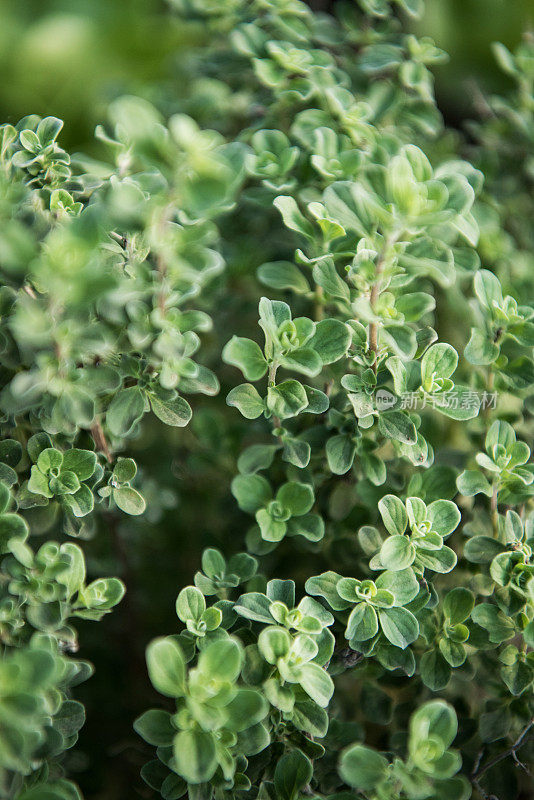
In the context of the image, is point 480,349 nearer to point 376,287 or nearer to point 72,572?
point 376,287

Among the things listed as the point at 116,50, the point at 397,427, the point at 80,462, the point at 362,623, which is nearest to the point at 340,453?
the point at 397,427

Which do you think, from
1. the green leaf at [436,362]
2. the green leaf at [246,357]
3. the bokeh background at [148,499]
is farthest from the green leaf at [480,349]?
the bokeh background at [148,499]

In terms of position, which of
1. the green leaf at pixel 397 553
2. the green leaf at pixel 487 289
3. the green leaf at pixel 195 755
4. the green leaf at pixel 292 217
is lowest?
the green leaf at pixel 195 755

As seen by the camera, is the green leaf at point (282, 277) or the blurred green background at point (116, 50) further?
the blurred green background at point (116, 50)

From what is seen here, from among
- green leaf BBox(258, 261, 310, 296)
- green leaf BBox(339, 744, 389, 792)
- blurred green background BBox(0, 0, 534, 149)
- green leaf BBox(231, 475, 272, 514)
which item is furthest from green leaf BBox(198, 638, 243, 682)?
blurred green background BBox(0, 0, 534, 149)

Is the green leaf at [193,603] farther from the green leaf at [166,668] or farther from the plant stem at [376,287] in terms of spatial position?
the plant stem at [376,287]

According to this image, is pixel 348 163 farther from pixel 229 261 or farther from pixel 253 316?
pixel 253 316
